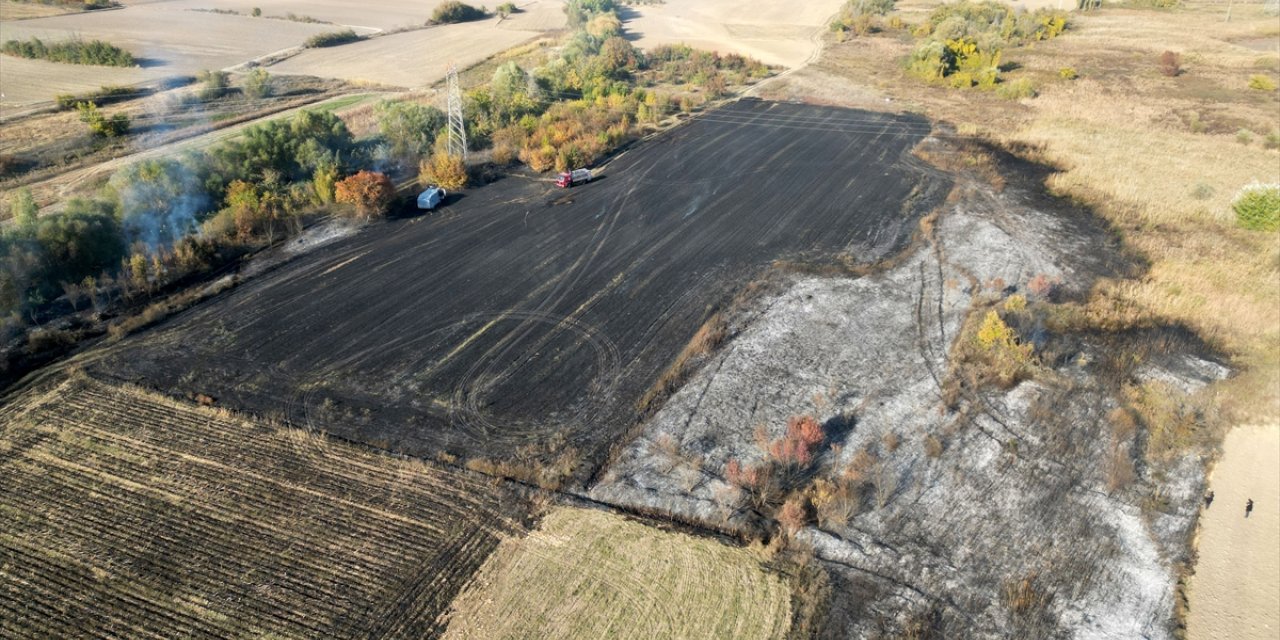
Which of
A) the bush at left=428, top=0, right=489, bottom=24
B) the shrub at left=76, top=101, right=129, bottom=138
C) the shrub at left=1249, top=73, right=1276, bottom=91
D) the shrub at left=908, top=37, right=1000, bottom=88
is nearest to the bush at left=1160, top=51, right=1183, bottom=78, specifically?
the shrub at left=1249, top=73, right=1276, bottom=91

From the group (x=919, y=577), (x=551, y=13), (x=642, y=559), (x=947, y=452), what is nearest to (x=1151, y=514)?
(x=947, y=452)

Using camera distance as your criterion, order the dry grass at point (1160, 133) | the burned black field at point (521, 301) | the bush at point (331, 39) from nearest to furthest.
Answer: the burned black field at point (521, 301) → the dry grass at point (1160, 133) → the bush at point (331, 39)

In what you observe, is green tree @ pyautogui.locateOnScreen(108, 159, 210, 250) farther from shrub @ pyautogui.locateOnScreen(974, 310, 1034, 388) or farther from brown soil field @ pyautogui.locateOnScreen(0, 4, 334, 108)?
shrub @ pyautogui.locateOnScreen(974, 310, 1034, 388)

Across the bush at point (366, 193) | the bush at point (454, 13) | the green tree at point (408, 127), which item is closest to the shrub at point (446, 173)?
the green tree at point (408, 127)

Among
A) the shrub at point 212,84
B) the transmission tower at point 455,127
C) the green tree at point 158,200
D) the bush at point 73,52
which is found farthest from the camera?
the bush at point 73,52

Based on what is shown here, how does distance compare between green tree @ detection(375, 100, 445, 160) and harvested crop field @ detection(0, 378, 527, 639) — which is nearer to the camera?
harvested crop field @ detection(0, 378, 527, 639)

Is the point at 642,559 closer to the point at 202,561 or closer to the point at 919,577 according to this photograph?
the point at 919,577

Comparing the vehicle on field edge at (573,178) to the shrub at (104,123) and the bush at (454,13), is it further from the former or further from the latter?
the bush at (454,13)
